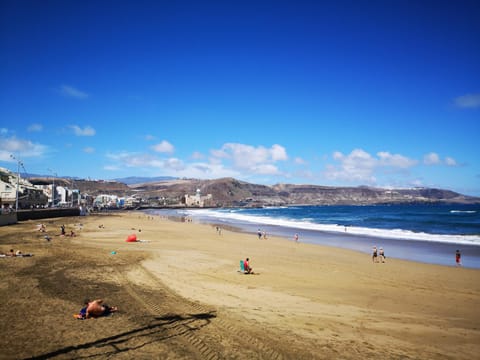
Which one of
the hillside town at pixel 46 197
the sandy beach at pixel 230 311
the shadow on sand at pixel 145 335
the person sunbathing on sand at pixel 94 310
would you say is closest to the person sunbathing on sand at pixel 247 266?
the sandy beach at pixel 230 311

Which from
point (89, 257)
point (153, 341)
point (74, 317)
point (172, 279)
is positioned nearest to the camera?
point (153, 341)

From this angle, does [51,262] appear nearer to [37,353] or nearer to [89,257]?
[89,257]

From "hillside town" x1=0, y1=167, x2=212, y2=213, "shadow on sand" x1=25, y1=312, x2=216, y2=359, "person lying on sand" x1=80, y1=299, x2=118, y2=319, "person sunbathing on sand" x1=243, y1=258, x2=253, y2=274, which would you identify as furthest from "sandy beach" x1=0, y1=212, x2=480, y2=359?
"hillside town" x1=0, y1=167, x2=212, y2=213

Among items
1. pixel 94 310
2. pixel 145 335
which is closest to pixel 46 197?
pixel 94 310

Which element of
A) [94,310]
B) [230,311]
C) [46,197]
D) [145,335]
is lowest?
[230,311]

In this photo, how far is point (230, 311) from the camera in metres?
9.52

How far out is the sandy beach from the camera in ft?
23.0

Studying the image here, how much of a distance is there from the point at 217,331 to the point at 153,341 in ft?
5.15

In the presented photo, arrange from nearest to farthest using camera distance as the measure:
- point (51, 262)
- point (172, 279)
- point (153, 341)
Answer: point (153, 341) < point (172, 279) < point (51, 262)

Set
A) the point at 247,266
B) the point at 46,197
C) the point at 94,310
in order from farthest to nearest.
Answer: the point at 46,197, the point at 247,266, the point at 94,310

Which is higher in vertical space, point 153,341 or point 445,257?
point 153,341

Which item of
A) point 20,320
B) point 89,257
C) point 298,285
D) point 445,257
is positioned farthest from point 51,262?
point 445,257

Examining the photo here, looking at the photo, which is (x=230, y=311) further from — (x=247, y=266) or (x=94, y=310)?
(x=247, y=266)

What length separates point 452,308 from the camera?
11.2m
